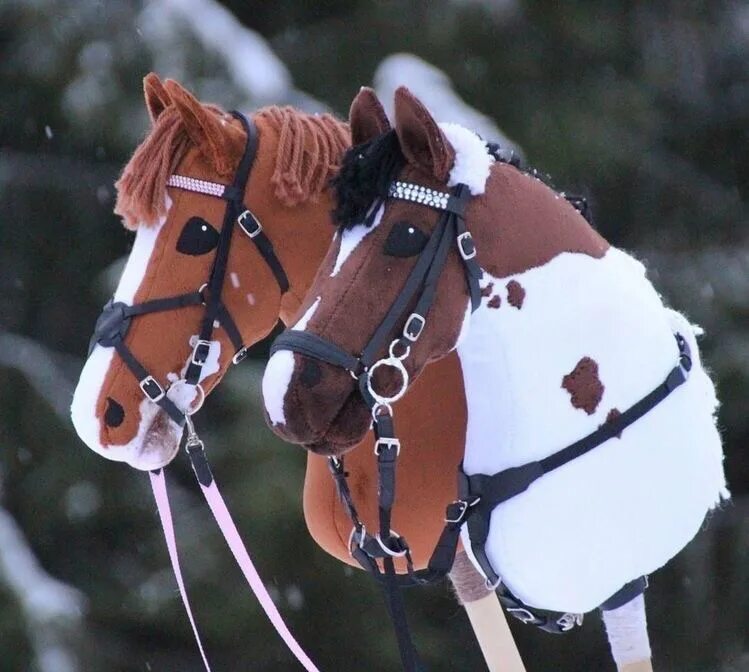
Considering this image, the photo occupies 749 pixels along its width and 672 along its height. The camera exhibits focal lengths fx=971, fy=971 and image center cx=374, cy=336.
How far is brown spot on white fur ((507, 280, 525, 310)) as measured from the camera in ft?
3.25

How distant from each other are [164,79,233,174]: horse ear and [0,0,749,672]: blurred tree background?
845mm

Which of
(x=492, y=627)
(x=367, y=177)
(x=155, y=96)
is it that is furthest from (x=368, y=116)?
(x=492, y=627)

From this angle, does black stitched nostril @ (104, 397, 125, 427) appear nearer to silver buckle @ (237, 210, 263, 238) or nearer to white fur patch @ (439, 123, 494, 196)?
silver buckle @ (237, 210, 263, 238)

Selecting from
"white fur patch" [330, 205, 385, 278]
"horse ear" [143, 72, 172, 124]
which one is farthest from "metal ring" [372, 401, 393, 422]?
"horse ear" [143, 72, 172, 124]

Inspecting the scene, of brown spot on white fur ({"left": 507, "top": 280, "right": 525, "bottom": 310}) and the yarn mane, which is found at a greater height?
brown spot on white fur ({"left": 507, "top": 280, "right": 525, "bottom": 310})

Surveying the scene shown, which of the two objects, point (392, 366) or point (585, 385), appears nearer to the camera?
point (392, 366)

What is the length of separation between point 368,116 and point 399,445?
35 centimetres

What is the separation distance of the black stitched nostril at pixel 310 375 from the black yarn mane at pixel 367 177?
15 cm

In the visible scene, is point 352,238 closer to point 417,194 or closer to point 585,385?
point 417,194

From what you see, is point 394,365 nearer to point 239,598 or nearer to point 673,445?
point 673,445

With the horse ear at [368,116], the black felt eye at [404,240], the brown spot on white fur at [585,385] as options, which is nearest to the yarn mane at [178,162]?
the horse ear at [368,116]

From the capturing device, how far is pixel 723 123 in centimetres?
224

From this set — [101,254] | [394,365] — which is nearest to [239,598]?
[101,254]

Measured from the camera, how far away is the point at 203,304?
113 cm
